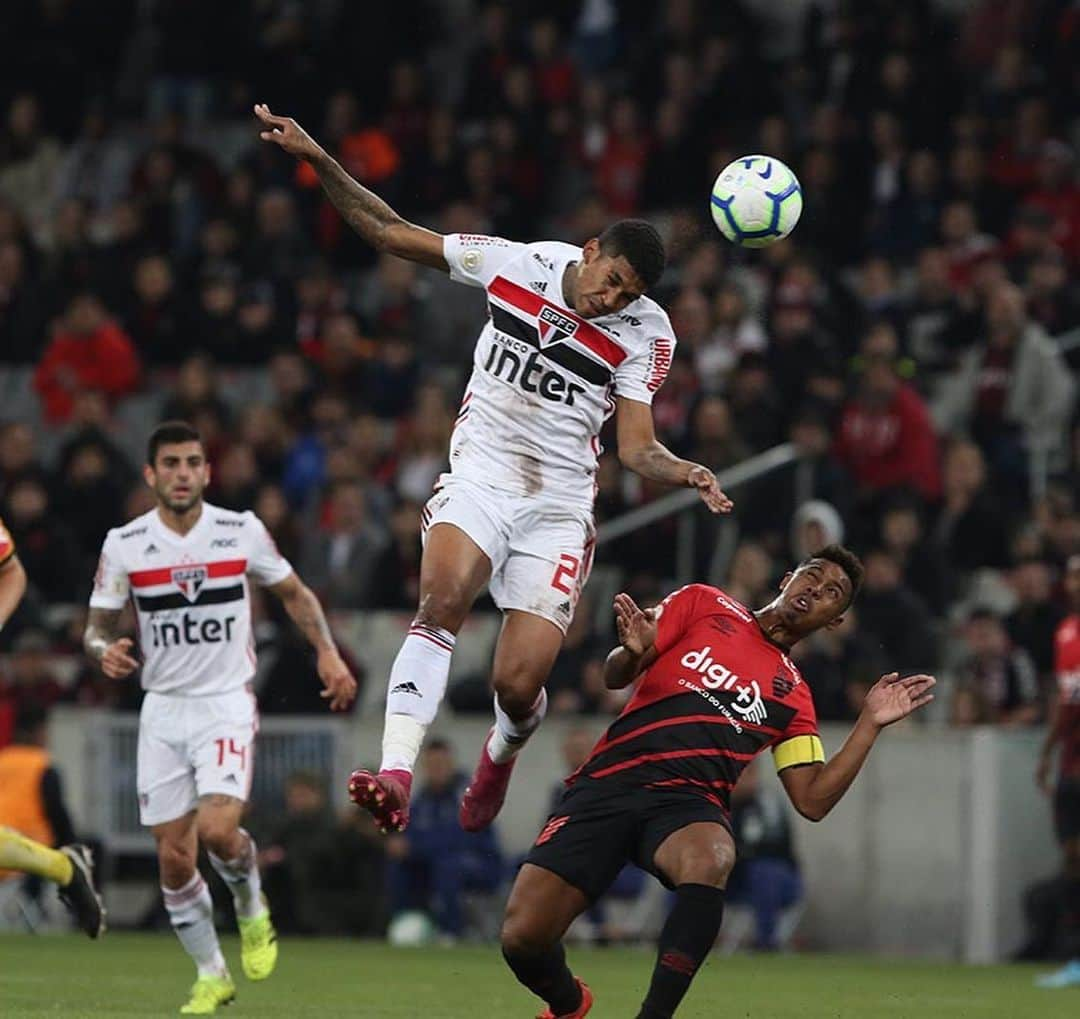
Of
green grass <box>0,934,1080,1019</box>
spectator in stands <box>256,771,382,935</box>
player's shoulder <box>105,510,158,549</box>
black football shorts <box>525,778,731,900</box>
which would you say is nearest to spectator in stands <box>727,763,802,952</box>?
green grass <box>0,934,1080,1019</box>

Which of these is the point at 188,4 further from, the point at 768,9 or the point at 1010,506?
the point at 1010,506

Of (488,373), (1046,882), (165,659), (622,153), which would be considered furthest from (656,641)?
(622,153)

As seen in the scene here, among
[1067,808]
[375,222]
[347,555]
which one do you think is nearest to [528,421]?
[375,222]

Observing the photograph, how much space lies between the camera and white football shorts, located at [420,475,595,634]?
10.6m

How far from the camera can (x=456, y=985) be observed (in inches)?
540

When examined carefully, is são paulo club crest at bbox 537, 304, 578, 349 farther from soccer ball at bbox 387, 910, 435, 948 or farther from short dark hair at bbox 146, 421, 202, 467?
soccer ball at bbox 387, 910, 435, 948

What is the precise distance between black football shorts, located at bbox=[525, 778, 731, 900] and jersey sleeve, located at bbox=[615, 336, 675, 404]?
183cm

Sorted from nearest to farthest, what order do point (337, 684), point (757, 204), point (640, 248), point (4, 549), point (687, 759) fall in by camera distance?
point (687, 759) → point (640, 248) → point (757, 204) → point (4, 549) → point (337, 684)

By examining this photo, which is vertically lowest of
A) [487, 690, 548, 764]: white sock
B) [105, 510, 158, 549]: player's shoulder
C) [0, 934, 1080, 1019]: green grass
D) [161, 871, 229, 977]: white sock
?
[0, 934, 1080, 1019]: green grass

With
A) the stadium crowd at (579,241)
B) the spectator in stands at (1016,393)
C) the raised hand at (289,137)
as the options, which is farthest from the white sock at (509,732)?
the spectator in stands at (1016,393)

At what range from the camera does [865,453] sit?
18.4 meters

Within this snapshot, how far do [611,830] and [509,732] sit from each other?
181 centimetres

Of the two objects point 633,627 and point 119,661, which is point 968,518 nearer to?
point 119,661

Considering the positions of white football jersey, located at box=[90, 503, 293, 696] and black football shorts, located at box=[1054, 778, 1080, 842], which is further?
black football shorts, located at box=[1054, 778, 1080, 842]
